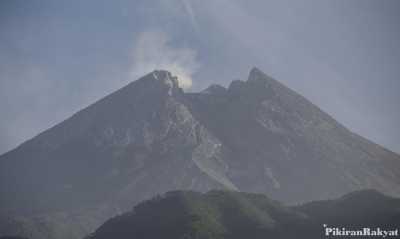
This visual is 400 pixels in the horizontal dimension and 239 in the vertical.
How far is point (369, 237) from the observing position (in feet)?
655

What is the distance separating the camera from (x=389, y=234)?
196500mm

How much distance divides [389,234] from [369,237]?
7.19 metres
